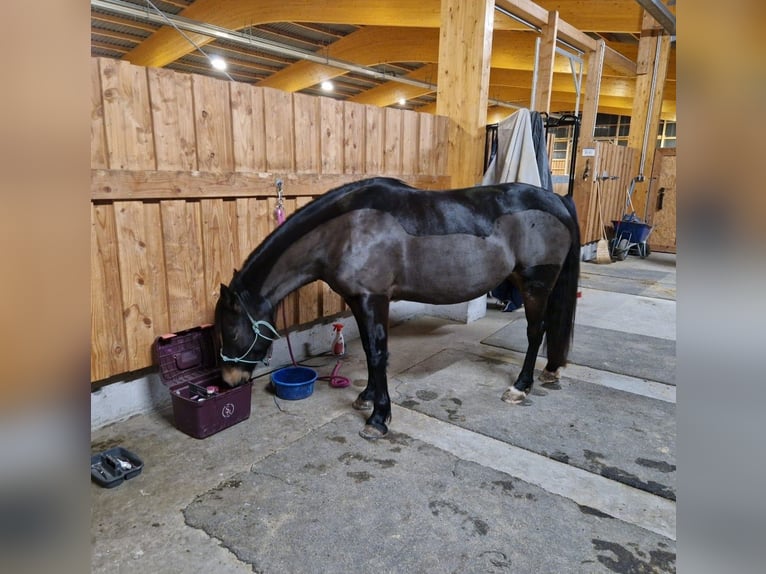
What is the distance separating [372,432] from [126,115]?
6.64 feet

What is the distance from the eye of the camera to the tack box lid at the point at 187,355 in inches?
102

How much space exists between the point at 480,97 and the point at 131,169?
297cm

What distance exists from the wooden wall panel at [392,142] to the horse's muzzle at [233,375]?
6.84ft

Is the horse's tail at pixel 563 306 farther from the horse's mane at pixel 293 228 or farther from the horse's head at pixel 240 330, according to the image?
the horse's head at pixel 240 330

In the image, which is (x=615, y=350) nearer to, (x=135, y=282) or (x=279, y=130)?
(x=279, y=130)

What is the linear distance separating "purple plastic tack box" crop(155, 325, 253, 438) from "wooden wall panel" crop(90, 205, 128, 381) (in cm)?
22

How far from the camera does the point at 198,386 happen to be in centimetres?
259

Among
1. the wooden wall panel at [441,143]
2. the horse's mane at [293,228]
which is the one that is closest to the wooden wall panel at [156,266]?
the horse's mane at [293,228]

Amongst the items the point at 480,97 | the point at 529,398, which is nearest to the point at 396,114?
the point at 480,97

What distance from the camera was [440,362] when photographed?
3484 mm

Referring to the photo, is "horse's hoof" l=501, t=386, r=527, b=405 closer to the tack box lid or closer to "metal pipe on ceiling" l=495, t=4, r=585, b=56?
the tack box lid

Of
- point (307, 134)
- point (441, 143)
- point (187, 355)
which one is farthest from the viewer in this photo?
point (441, 143)

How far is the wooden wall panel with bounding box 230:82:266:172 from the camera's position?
9.12 feet

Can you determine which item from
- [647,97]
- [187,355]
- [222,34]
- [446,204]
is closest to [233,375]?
[187,355]
